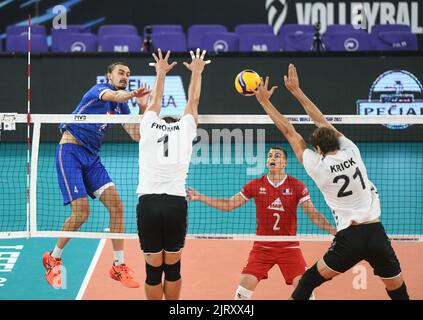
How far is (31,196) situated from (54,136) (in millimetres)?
10286

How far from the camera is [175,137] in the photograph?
364 inches

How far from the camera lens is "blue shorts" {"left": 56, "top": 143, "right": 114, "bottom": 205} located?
10898 millimetres

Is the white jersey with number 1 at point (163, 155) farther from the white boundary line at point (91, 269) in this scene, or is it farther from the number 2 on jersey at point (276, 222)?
the white boundary line at point (91, 269)

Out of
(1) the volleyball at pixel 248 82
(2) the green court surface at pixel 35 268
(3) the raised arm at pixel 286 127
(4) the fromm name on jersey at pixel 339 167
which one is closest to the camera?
(4) the fromm name on jersey at pixel 339 167

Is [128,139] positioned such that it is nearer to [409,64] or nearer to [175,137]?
[409,64]

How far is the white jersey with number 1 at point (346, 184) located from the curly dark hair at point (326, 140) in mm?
93

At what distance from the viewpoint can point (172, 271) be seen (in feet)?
30.6

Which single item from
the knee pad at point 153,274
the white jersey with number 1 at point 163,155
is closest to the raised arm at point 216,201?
the white jersey with number 1 at point 163,155

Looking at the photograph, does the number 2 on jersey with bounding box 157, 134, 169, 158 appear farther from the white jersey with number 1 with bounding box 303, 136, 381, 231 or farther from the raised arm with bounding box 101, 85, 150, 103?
the white jersey with number 1 with bounding box 303, 136, 381, 231

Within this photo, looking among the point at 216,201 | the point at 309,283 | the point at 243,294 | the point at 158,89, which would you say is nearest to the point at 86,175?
the point at 216,201

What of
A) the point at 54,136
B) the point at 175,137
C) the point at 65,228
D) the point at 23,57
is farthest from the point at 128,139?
the point at 175,137

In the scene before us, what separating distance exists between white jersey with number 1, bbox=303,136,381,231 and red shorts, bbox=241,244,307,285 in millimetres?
1462

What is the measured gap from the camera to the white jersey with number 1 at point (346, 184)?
28.6 feet

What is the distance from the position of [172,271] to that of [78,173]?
237 cm
